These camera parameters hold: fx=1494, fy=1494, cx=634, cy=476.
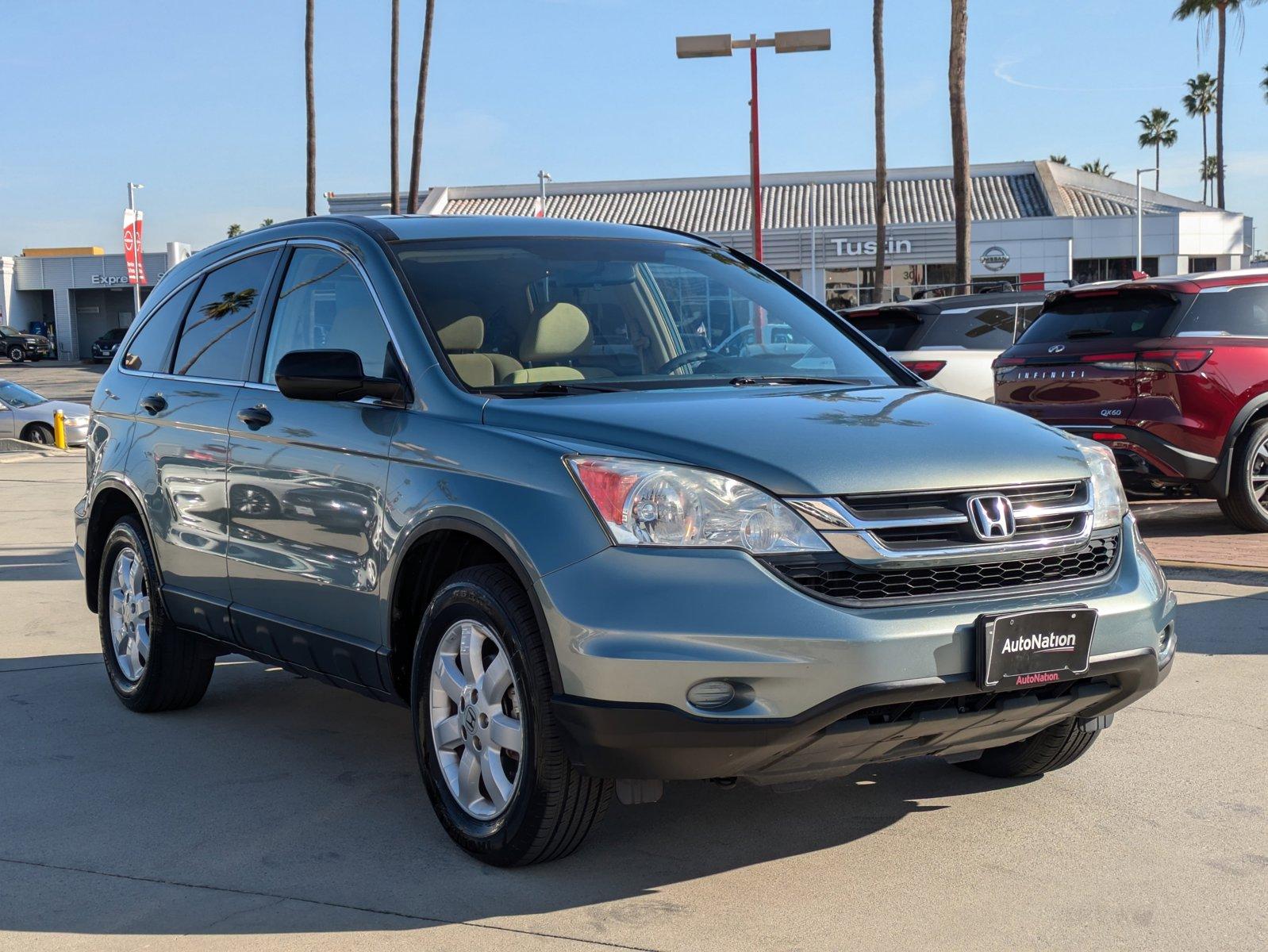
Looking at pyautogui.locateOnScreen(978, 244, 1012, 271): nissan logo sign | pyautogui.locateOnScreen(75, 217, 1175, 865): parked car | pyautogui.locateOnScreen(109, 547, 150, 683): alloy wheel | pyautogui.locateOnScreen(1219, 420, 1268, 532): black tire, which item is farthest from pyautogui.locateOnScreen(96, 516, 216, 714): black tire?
pyautogui.locateOnScreen(978, 244, 1012, 271): nissan logo sign

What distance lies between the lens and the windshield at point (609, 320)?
4.62 meters

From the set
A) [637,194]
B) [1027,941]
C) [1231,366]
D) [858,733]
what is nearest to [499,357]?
[858,733]

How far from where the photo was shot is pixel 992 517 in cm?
379

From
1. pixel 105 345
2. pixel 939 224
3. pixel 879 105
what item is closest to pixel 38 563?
pixel 879 105

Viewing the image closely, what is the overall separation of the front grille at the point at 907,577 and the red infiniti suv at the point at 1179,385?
250 inches

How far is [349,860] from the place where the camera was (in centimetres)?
423

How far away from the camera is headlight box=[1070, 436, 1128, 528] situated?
161 inches

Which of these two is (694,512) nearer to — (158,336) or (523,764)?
(523,764)

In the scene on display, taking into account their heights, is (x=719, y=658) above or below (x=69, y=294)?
below

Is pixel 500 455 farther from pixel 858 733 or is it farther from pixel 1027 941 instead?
pixel 1027 941

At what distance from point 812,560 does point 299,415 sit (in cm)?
208

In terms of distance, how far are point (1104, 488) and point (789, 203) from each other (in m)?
56.5

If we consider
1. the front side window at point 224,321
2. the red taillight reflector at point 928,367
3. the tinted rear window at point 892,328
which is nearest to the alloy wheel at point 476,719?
the front side window at point 224,321

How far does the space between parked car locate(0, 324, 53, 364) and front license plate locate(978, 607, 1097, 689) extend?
68743 millimetres
